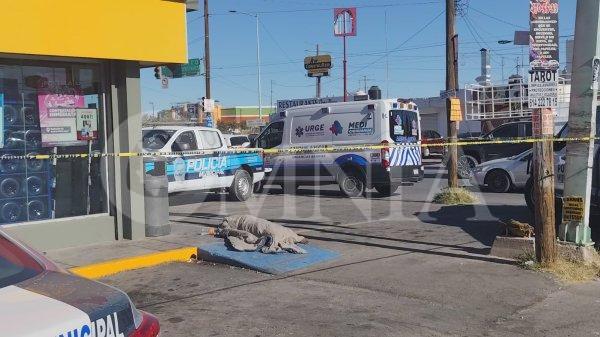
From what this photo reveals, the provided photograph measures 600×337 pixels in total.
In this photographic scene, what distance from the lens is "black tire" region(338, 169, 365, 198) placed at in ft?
52.3

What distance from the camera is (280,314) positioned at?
5.91 metres

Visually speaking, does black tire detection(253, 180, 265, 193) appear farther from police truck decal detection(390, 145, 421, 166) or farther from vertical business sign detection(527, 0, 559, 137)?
vertical business sign detection(527, 0, 559, 137)

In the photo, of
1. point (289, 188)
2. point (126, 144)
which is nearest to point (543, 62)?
point (126, 144)

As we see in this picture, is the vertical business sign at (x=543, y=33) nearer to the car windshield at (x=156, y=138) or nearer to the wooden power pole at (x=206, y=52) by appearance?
the car windshield at (x=156, y=138)

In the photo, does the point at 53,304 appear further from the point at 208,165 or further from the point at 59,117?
the point at 208,165

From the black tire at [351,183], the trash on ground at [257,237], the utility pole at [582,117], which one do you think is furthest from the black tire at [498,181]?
the trash on ground at [257,237]

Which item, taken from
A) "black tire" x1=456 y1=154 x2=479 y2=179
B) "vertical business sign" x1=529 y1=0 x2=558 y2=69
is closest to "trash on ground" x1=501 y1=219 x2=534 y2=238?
"vertical business sign" x1=529 y1=0 x2=558 y2=69

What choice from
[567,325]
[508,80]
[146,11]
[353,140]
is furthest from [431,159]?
[567,325]

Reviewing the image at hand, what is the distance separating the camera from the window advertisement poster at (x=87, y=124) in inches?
364

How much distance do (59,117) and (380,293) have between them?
209 inches

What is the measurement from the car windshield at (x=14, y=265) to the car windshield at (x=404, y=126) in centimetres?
1277

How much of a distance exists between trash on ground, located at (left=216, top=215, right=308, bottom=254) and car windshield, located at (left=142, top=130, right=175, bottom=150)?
5.20 m

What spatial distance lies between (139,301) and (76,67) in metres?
4.25

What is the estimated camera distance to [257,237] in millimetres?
8875
